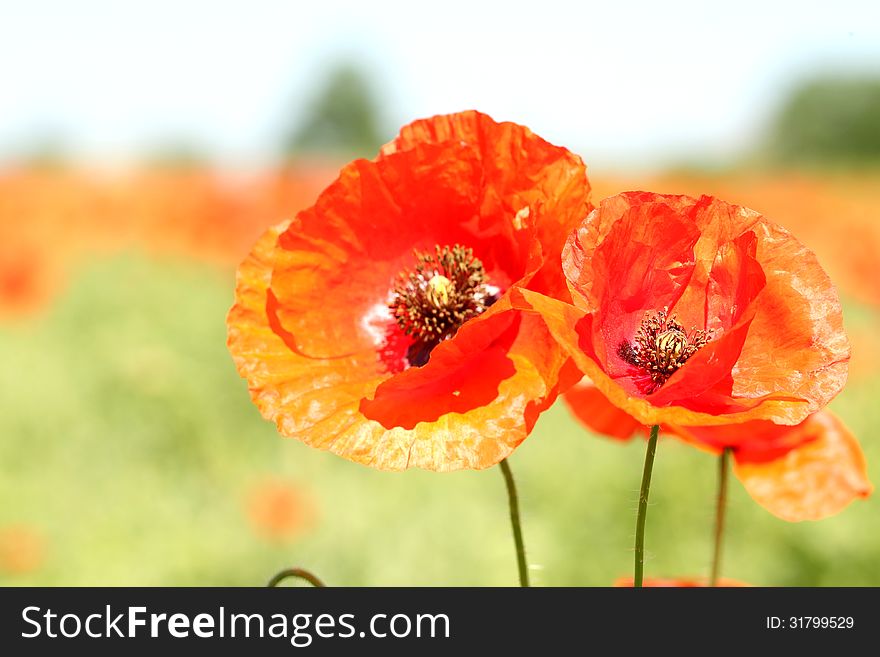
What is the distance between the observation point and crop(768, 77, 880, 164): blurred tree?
786 inches

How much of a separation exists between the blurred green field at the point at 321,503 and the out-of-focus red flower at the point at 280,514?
177 millimetres

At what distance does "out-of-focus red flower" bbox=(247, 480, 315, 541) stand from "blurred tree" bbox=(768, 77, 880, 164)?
726 inches

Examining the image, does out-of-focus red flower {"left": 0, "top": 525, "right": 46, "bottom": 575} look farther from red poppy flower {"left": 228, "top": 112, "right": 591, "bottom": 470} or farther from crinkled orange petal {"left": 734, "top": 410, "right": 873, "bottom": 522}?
crinkled orange petal {"left": 734, "top": 410, "right": 873, "bottom": 522}

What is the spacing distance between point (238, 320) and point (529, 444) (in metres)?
3.76

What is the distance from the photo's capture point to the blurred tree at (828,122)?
65.5ft

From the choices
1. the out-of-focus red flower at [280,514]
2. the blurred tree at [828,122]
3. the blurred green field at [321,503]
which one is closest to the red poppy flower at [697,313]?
the blurred green field at [321,503]

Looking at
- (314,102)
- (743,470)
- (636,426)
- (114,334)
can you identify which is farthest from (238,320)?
(314,102)

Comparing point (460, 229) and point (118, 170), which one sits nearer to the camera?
point (460, 229)

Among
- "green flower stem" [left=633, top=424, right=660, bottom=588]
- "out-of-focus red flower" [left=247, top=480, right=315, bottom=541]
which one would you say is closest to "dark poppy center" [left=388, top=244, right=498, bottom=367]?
"green flower stem" [left=633, top=424, right=660, bottom=588]

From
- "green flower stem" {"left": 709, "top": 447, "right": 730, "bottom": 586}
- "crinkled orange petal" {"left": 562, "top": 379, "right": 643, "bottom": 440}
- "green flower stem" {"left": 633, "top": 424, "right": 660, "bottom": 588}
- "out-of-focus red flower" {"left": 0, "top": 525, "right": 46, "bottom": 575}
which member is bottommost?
"green flower stem" {"left": 633, "top": 424, "right": 660, "bottom": 588}

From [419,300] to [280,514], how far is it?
2.51 metres

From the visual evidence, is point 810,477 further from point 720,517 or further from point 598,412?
point 598,412
